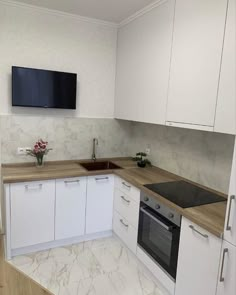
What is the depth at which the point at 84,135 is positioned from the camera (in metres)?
3.06

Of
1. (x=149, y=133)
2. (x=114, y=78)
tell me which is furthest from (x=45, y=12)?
(x=149, y=133)

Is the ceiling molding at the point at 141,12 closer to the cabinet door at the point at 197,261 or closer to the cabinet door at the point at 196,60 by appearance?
the cabinet door at the point at 196,60

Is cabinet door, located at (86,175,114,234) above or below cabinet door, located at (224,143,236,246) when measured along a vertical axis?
below

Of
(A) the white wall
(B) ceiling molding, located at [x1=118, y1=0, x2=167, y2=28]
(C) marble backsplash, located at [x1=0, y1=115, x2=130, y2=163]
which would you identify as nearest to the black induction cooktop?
(C) marble backsplash, located at [x1=0, y1=115, x2=130, y2=163]

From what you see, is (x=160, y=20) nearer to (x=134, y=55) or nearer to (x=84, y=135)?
(x=134, y=55)

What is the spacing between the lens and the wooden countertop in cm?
163

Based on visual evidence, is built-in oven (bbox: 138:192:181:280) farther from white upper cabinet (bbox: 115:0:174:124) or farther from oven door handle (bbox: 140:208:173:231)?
white upper cabinet (bbox: 115:0:174:124)

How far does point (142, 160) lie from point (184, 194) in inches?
38.1

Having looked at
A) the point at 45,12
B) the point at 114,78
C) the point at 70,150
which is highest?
the point at 45,12

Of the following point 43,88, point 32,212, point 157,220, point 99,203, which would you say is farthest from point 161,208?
point 43,88

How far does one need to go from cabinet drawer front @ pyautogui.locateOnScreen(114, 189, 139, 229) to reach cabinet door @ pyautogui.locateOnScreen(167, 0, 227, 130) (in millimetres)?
943

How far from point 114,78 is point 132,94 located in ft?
1.78

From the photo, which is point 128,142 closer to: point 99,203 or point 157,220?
point 99,203

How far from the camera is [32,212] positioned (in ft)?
7.80
